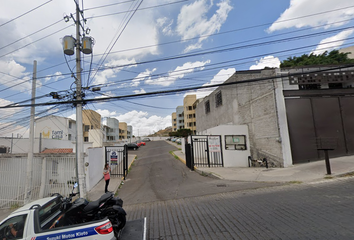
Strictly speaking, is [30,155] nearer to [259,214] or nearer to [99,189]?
[99,189]

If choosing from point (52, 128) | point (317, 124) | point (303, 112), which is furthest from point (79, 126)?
point (52, 128)

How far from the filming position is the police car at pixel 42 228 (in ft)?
9.47

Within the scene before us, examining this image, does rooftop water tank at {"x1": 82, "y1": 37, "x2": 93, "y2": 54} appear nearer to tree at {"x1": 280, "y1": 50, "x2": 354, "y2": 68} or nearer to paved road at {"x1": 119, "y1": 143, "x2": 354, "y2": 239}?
paved road at {"x1": 119, "y1": 143, "x2": 354, "y2": 239}

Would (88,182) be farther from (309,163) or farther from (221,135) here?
(309,163)

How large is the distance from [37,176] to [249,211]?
1018 centimetres

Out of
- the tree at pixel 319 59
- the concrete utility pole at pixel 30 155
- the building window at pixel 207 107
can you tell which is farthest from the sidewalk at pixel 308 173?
the tree at pixel 319 59

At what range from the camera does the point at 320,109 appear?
11.6 metres

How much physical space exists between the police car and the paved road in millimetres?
1669

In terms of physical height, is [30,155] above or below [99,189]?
above

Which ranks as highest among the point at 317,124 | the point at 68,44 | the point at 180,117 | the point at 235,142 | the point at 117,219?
Result: the point at 180,117

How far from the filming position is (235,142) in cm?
1402

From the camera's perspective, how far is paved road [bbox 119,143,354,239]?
387 centimetres

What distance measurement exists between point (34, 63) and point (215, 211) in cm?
1051

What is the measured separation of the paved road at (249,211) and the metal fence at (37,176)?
10.8 feet
